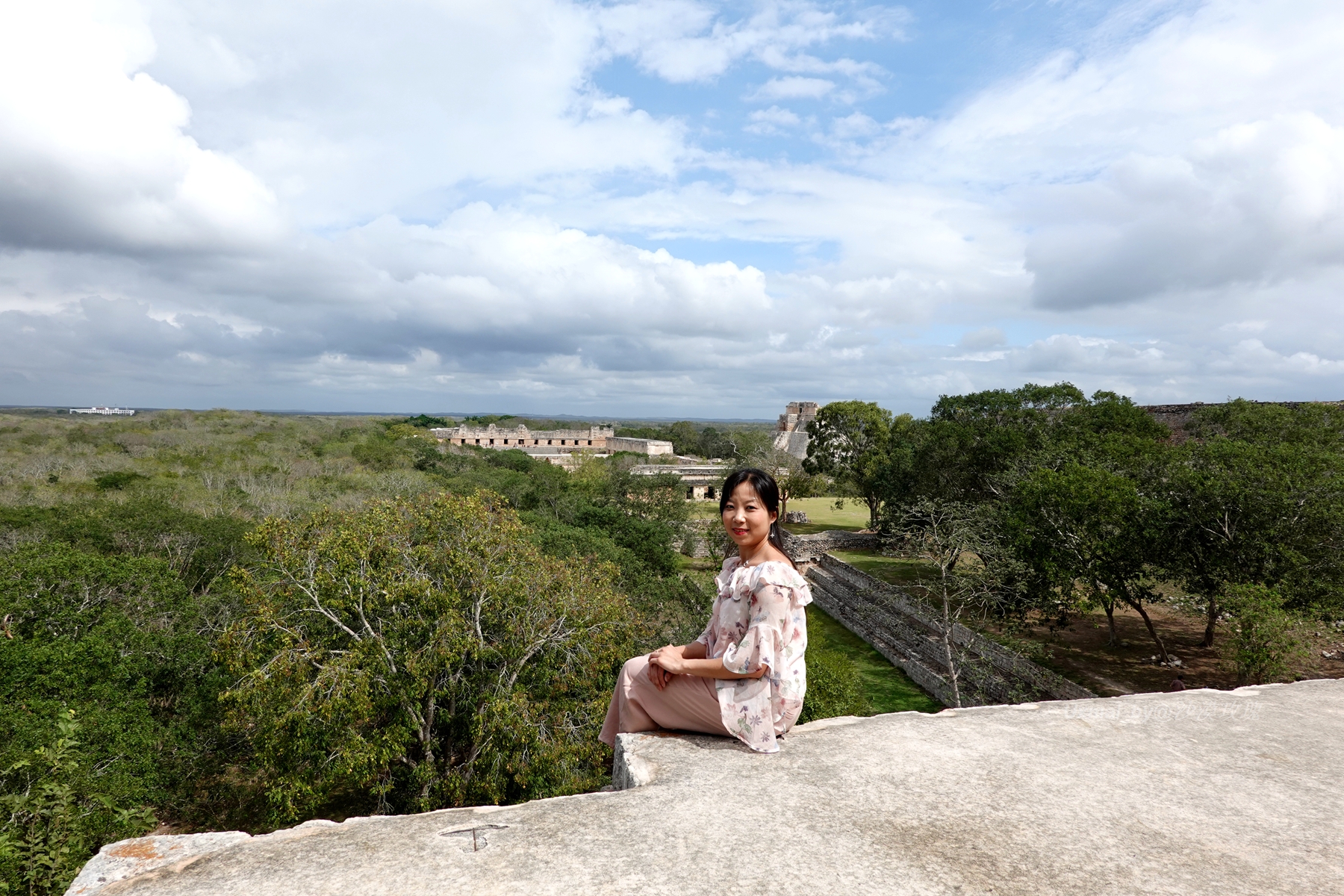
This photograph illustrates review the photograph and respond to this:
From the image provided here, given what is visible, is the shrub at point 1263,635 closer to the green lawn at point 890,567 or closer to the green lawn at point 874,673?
the green lawn at point 874,673

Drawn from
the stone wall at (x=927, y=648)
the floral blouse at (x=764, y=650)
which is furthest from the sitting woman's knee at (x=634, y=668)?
the stone wall at (x=927, y=648)

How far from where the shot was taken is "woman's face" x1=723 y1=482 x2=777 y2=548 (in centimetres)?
296

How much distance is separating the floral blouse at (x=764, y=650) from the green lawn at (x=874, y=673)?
378 inches

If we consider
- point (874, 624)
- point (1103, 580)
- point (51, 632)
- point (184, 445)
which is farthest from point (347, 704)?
point (184, 445)

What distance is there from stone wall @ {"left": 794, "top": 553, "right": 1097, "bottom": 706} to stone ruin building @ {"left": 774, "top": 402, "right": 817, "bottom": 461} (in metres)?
27.2

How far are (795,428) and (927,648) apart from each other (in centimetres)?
3874

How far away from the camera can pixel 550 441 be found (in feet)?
200

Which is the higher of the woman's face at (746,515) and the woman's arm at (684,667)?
the woman's face at (746,515)

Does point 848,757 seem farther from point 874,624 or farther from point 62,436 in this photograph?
point 62,436

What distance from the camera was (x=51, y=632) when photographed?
8211 millimetres

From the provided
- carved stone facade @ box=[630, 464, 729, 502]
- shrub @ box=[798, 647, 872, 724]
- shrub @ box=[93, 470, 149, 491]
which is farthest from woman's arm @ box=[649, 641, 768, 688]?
carved stone facade @ box=[630, 464, 729, 502]

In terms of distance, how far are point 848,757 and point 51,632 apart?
33.1ft

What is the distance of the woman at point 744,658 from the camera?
281 centimetres

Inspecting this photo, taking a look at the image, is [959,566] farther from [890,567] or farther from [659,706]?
[659,706]
